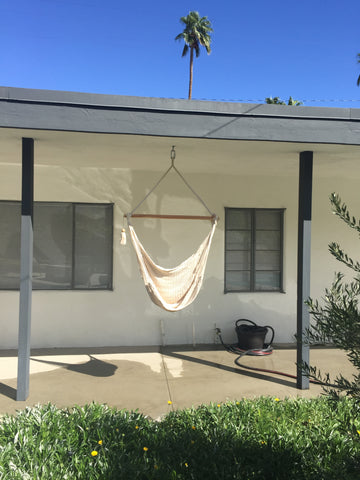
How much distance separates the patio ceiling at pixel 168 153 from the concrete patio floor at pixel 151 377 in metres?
2.24

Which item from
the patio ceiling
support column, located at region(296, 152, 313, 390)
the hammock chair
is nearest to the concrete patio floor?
support column, located at region(296, 152, 313, 390)

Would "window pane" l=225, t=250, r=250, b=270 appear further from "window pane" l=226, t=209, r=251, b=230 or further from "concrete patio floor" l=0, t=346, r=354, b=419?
"concrete patio floor" l=0, t=346, r=354, b=419

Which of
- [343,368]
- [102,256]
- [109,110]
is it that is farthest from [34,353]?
[343,368]

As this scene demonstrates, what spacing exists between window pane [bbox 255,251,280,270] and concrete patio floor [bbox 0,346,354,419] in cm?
112

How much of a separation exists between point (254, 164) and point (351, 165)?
1093 mm

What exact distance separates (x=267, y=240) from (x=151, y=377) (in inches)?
99.7

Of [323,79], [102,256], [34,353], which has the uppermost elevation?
[323,79]

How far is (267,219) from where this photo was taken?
18.6ft

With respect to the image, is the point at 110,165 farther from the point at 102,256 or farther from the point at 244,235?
the point at 244,235

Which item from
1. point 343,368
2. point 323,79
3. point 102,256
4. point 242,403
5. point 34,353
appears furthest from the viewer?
point 323,79

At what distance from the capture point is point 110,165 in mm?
5000

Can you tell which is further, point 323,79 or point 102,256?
point 323,79

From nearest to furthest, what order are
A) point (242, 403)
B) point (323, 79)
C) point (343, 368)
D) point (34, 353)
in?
point (242, 403) < point (343, 368) < point (34, 353) < point (323, 79)

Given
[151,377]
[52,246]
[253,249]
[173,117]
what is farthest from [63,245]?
[173,117]
